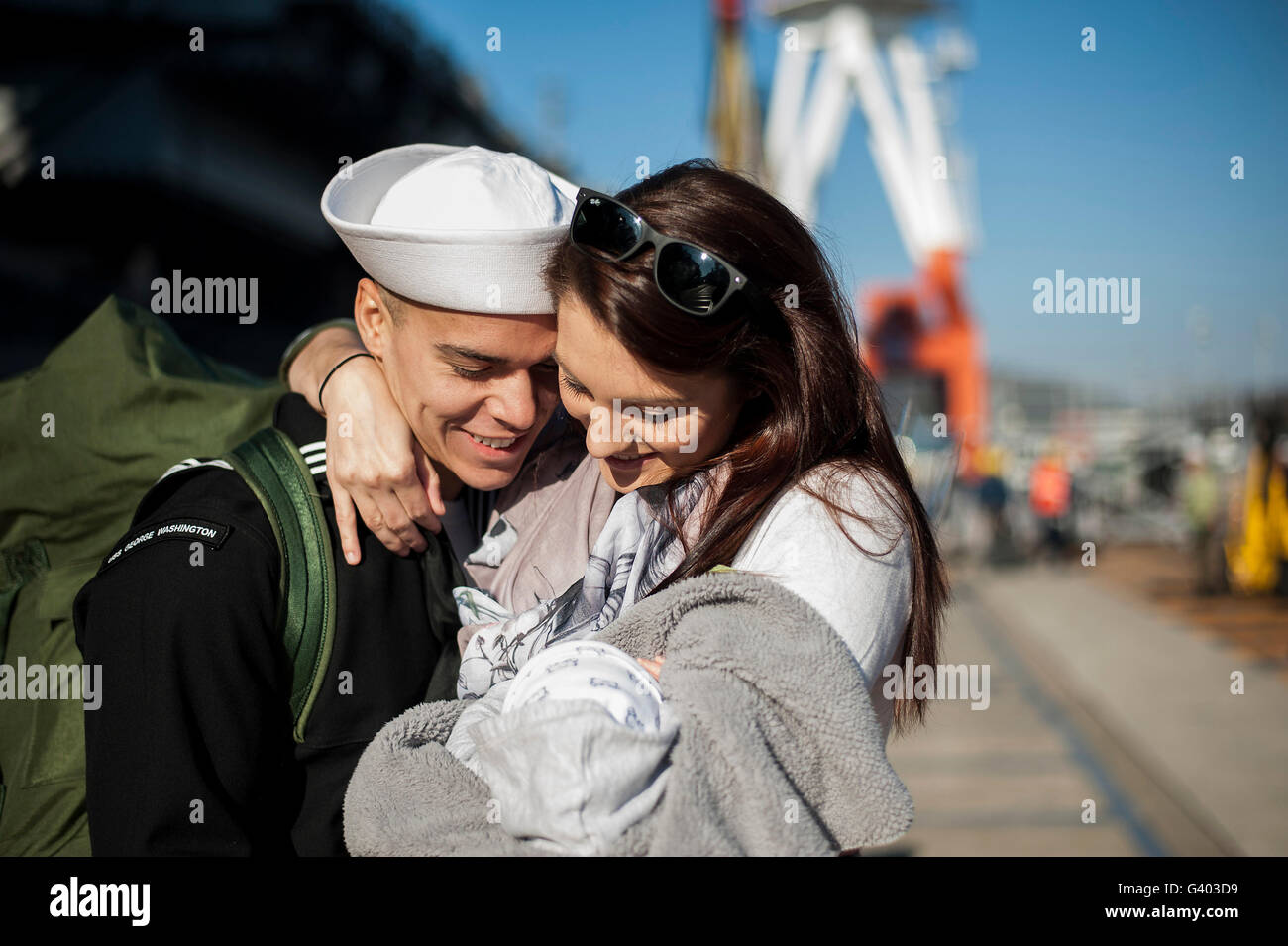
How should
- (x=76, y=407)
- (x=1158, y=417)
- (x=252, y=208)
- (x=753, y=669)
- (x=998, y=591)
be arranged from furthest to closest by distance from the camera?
(x=1158, y=417)
(x=252, y=208)
(x=998, y=591)
(x=76, y=407)
(x=753, y=669)

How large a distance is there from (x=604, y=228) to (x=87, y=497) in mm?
1177

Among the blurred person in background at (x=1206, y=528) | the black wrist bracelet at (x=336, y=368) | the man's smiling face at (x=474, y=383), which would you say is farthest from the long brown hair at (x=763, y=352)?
the blurred person in background at (x=1206, y=528)

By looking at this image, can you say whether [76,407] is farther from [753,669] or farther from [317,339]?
[753,669]

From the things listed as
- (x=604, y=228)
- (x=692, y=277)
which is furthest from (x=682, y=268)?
(x=604, y=228)

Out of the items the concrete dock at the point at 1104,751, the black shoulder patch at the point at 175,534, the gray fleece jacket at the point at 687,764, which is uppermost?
the black shoulder patch at the point at 175,534

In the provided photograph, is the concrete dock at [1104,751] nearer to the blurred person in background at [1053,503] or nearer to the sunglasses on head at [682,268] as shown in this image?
the sunglasses on head at [682,268]

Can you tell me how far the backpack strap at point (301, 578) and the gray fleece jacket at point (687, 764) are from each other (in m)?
0.29

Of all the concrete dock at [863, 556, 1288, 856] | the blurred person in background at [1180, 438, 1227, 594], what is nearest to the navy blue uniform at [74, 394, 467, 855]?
the concrete dock at [863, 556, 1288, 856]

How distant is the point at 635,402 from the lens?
174 cm

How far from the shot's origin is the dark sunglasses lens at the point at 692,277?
166cm

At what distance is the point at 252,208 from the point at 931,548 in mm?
18017

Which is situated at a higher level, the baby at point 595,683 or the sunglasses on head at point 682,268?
the sunglasses on head at point 682,268
